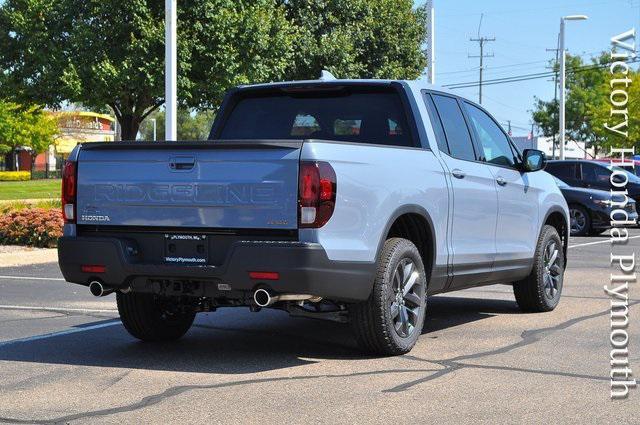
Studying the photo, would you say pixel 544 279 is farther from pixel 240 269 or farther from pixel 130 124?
pixel 130 124

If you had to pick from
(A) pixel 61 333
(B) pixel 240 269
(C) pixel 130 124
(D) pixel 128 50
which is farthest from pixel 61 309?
(C) pixel 130 124

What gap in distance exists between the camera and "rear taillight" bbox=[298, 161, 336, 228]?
6496 millimetres

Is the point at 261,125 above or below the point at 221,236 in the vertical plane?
above

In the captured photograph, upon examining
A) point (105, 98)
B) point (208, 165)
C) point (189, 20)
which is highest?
point (189, 20)

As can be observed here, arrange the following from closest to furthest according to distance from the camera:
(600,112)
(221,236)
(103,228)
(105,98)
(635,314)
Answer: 1. (221,236)
2. (103,228)
3. (635,314)
4. (105,98)
5. (600,112)

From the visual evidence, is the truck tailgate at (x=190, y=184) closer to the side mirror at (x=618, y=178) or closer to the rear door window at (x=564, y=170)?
the side mirror at (x=618, y=178)

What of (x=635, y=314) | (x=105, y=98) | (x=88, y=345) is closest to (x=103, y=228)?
(x=88, y=345)

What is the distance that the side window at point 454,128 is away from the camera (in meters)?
8.37

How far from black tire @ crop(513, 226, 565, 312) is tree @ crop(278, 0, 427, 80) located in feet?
80.9

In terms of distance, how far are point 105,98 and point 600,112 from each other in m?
38.9

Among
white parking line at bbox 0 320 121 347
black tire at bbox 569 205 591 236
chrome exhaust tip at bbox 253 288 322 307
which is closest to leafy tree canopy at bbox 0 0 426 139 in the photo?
black tire at bbox 569 205 591 236

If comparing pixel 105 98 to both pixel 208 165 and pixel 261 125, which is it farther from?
pixel 208 165

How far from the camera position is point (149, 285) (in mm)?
7016

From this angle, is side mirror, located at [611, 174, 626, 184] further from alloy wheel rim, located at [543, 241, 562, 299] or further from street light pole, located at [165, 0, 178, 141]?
alloy wheel rim, located at [543, 241, 562, 299]
